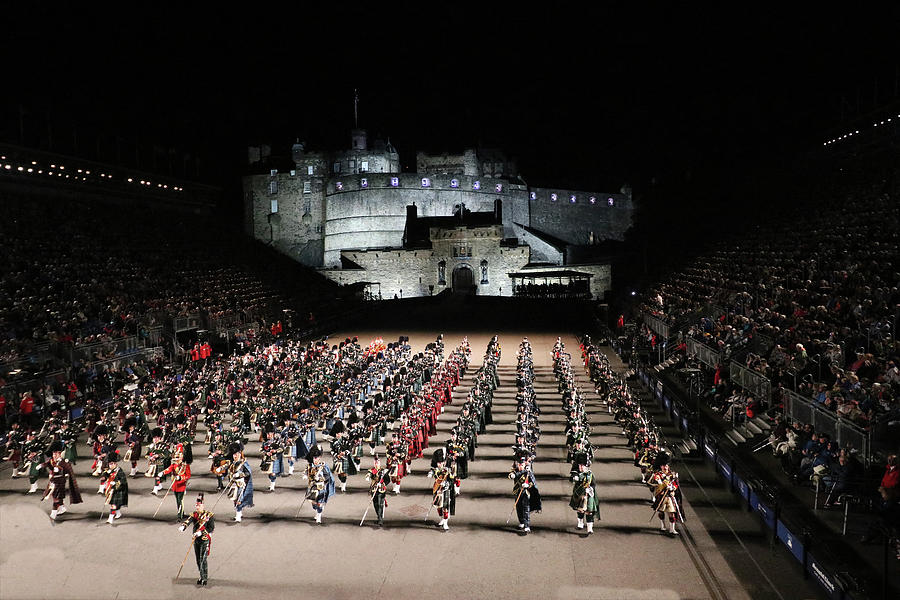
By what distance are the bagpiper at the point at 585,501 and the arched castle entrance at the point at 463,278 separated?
149ft

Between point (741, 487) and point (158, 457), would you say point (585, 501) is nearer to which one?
point (741, 487)

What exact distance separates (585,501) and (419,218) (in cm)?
5470

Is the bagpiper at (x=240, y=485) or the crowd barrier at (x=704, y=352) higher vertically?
the crowd barrier at (x=704, y=352)

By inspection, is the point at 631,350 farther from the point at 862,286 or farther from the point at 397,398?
the point at 397,398

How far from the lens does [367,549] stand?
9.63 m

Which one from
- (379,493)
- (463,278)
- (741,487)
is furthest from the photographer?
(463,278)

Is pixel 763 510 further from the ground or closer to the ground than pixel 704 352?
closer to the ground

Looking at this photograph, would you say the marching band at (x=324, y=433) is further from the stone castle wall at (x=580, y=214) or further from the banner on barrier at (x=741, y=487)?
the stone castle wall at (x=580, y=214)

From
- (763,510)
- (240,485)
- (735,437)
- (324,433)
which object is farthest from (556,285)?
(240,485)

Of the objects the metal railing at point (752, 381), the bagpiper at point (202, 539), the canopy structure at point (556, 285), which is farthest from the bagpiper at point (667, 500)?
the canopy structure at point (556, 285)

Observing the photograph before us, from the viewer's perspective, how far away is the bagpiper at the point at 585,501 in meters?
10.0

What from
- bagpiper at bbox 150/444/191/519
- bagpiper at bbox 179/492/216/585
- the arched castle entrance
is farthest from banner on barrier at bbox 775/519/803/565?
the arched castle entrance

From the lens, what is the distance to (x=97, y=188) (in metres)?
40.3

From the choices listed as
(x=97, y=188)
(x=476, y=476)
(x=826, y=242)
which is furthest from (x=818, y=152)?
(x=97, y=188)
